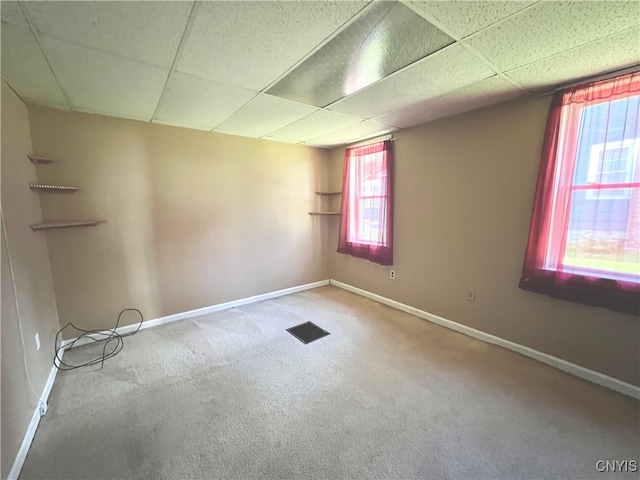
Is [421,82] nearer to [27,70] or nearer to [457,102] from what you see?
[457,102]

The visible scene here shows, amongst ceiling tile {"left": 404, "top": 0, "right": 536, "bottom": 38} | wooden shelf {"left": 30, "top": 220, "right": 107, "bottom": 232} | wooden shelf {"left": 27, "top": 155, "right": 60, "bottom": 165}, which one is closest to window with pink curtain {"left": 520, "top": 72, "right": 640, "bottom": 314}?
ceiling tile {"left": 404, "top": 0, "right": 536, "bottom": 38}

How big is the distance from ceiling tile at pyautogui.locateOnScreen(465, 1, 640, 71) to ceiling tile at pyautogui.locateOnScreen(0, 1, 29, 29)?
2.22m

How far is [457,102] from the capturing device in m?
2.32

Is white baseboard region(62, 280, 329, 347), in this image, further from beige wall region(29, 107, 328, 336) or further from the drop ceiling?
the drop ceiling

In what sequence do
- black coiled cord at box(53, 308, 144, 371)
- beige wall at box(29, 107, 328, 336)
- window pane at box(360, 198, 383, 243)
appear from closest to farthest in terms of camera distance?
black coiled cord at box(53, 308, 144, 371)
beige wall at box(29, 107, 328, 336)
window pane at box(360, 198, 383, 243)

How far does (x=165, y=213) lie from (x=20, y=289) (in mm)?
1432

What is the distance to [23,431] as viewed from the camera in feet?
4.77

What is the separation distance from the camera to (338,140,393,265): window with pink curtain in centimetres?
334

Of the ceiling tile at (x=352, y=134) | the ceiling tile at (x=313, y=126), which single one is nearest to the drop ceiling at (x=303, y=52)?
the ceiling tile at (x=313, y=126)

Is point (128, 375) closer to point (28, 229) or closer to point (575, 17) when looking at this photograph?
point (28, 229)

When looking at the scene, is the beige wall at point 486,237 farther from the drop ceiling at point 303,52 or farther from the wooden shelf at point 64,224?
the wooden shelf at point 64,224

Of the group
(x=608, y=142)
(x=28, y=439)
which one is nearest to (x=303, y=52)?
(x=608, y=142)

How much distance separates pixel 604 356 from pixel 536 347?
41 centimetres

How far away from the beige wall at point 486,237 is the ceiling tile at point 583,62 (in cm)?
26
